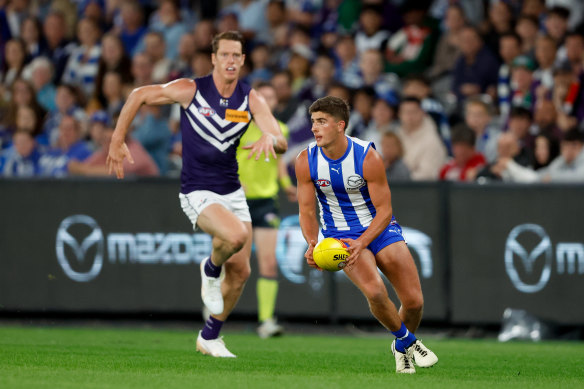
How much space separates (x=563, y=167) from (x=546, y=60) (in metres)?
2.06

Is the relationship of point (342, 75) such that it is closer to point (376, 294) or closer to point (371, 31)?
point (371, 31)

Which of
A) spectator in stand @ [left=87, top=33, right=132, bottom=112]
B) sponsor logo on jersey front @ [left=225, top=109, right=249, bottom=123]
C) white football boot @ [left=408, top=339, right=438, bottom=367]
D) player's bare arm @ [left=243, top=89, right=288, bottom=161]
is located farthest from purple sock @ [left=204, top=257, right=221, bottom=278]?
spectator in stand @ [left=87, top=33, right=132, bottom=112]

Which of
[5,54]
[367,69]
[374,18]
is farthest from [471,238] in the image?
[5,54]

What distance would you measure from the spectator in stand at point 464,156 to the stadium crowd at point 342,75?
2cm

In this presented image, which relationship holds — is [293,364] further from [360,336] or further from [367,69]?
[367,69]

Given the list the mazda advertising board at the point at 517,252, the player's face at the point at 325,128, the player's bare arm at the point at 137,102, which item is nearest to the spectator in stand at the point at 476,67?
the mazda advertising board at the point at 517,252

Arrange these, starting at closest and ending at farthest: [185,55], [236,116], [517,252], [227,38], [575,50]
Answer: [227,38] → [236,116] → [517,252] → [575,50] → [185,55]

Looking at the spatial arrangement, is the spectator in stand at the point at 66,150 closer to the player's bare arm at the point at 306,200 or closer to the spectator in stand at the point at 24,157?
the spectator in stand at the point at 24,157

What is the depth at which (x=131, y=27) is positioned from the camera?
1809cm

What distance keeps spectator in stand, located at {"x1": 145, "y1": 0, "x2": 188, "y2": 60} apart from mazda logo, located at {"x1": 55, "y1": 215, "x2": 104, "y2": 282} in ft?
16.2

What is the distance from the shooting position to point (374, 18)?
16000 mm

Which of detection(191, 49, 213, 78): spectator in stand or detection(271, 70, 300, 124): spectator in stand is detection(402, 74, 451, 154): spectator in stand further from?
detection(191, 49, 213, 78): spectator in stand

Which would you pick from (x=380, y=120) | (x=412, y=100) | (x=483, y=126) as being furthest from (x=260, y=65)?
(x=483, y=126)

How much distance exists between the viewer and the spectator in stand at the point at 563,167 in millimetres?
12539
